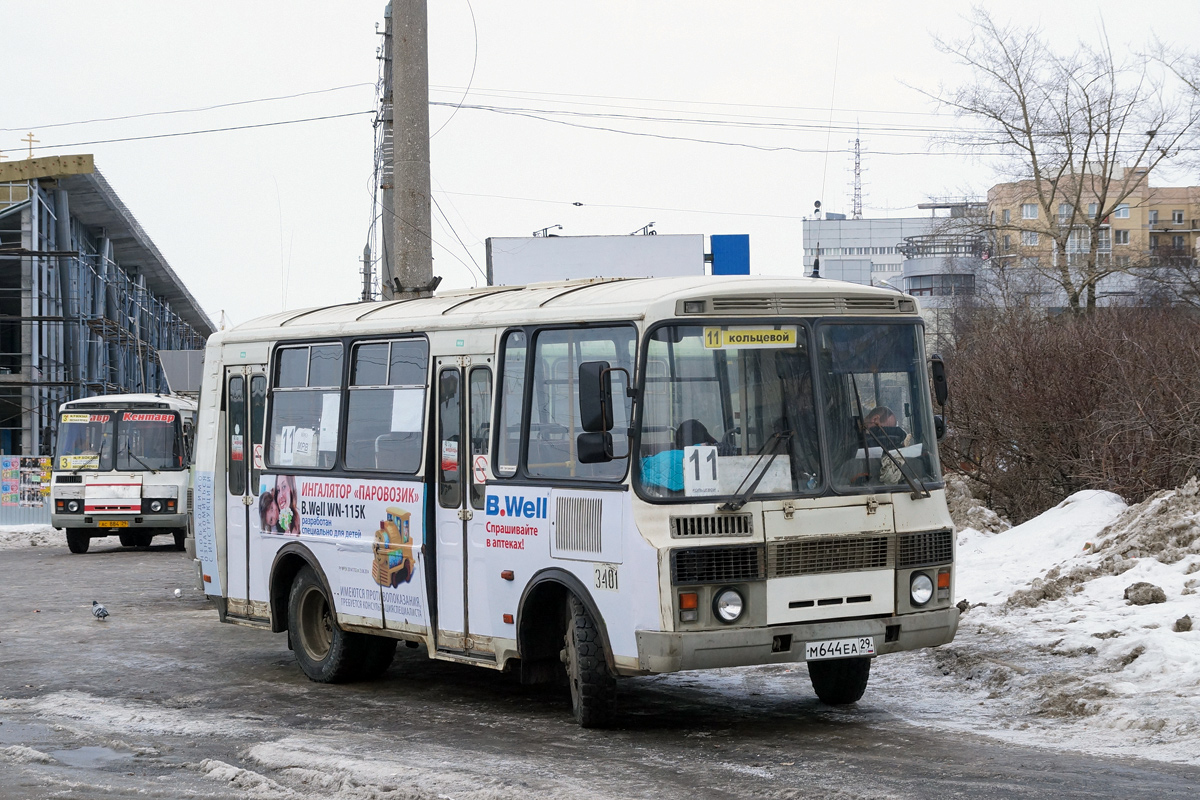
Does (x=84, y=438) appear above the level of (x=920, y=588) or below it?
above

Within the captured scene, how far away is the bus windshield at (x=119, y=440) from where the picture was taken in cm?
2648

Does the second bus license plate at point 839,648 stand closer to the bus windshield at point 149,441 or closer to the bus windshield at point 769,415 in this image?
the bus windshield at point 769,415

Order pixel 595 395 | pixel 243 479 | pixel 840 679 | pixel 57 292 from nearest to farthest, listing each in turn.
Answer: pixel 595 395 → pixel 840 679 → pixel 243 479 → pixel 57 292

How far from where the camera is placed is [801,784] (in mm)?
6934

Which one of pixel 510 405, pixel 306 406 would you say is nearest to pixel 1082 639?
pixel 510 405

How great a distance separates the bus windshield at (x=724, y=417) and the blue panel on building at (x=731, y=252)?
39.8 m

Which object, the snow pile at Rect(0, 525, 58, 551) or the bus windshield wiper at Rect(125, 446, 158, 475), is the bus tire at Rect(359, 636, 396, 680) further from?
the snow pile at Rect(0, 525, 58, 551)

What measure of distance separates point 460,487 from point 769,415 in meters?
2.35

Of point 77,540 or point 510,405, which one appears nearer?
point 510,405

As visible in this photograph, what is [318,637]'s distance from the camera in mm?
11305

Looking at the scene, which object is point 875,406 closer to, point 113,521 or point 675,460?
point 675,460

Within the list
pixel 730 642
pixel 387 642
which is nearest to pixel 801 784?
pixel 730 642

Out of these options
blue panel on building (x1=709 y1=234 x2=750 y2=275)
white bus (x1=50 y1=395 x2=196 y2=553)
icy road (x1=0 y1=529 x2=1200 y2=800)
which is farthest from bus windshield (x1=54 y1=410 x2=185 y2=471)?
blue panel on building (x1=709 y1=234 x2=750 y2=275)

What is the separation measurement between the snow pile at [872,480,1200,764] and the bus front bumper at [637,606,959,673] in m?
0.71
